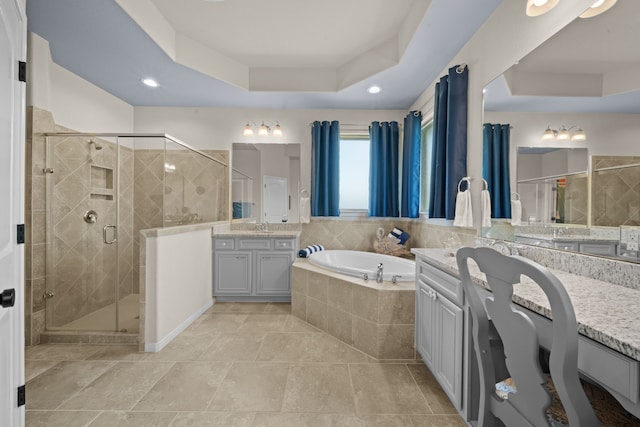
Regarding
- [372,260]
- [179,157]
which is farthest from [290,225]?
[179,157]

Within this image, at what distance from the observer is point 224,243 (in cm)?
327

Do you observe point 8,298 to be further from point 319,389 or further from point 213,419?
point 319,389

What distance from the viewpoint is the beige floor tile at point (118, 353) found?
208 centimetres

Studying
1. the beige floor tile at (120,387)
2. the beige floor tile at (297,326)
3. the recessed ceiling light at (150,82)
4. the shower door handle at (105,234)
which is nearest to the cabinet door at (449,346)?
the beige floor tile at (297,326)

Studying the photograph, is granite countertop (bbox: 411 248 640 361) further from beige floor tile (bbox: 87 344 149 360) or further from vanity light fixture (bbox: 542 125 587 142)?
beige floor tile (bbox: 87 344 149 360)

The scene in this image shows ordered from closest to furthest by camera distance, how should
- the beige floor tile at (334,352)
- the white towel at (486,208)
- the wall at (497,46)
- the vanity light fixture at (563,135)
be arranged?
the vanity light fixture at (563,135) → the wall at (497,46) → the white towel at (486,208) → the beige floor tile at (334,352)

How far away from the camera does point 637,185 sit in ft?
3.63

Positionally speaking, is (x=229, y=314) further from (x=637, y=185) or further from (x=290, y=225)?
(x=637, y=185)

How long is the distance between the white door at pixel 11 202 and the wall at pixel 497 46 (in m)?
2.55

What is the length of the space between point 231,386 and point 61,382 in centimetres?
112

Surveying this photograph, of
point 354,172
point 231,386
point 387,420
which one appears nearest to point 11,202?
point 231,386

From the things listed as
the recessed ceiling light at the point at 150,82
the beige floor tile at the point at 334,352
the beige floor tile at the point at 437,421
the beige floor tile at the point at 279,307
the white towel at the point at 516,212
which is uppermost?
the recessed ceiling light at the point at 150,82

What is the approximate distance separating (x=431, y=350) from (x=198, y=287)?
230 centimetres

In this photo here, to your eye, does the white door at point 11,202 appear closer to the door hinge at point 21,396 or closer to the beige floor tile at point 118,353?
the door hinge at point 21,396
